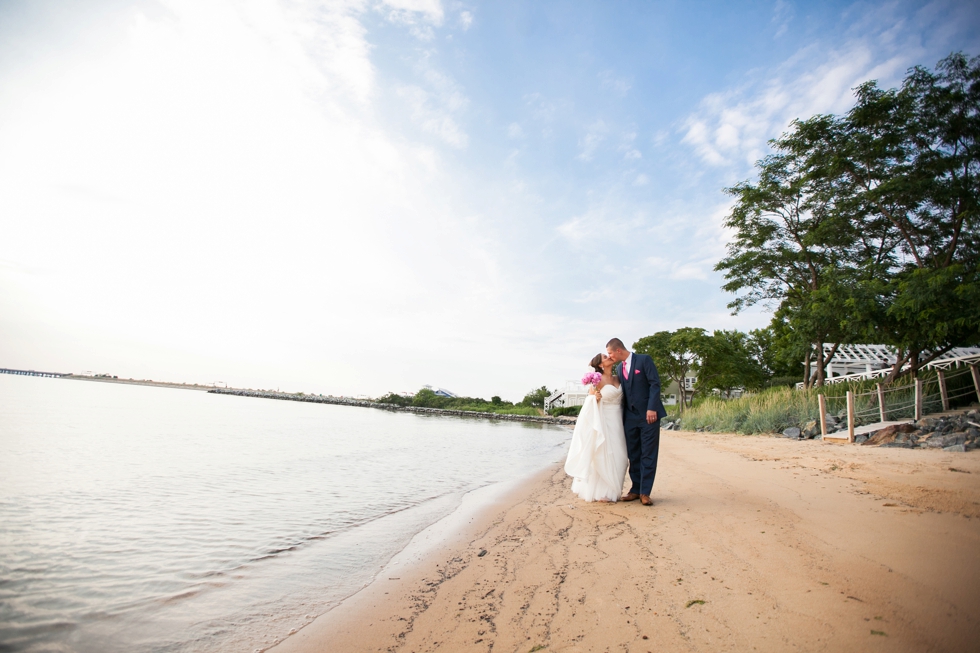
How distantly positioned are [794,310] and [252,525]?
21.6 metres

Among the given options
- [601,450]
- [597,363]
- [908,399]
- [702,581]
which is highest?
[908,399]

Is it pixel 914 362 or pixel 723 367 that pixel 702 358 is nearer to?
pixel 723 367

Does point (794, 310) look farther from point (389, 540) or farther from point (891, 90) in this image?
point (389, 540)

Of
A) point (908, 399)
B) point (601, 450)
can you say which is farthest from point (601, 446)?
point (908, 399)


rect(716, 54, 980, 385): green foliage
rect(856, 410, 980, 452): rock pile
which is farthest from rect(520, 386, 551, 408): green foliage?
rect(856, 410, 980, 452): rock pile

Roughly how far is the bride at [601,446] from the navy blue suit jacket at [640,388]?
Result: 0.12 meters

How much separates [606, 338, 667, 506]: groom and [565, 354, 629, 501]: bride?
120 millimetres

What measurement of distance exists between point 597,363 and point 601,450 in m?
1.23

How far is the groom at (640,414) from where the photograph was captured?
19.0 ft

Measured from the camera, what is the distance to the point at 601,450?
611 cm

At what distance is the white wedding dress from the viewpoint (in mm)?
6090

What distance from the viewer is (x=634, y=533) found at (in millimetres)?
4363

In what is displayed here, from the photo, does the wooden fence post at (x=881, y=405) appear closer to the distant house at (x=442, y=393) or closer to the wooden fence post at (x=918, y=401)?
the wooden fence post at (x=918, y=401)

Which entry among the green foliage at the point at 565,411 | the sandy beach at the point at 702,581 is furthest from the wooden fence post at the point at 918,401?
the green foliage at the point at 565,411
